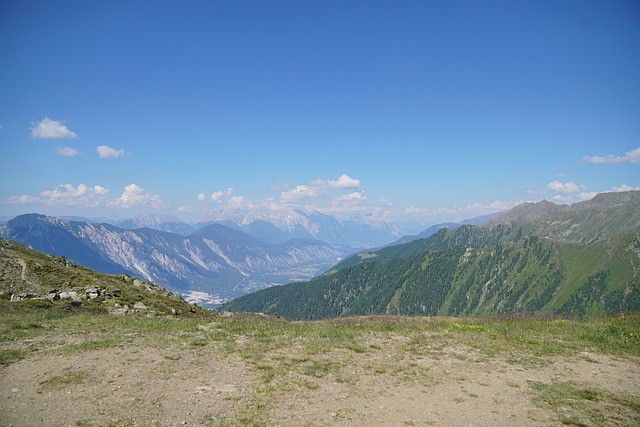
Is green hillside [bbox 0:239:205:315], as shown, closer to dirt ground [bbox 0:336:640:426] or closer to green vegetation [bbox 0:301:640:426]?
green vegetation [bbox 0:301:640:426]

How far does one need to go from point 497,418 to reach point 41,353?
72.3 ft

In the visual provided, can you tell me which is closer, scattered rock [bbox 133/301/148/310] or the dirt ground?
the dirt ground

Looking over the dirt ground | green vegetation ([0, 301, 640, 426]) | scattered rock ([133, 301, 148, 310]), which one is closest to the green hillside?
scattered rock ([133, 301, 148, 310])

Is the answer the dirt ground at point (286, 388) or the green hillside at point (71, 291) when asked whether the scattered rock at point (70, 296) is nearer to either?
the green hillside at point (71, 291)

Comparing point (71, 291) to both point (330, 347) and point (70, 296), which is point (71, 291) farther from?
point (330, 347)

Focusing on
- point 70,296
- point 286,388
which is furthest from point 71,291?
point 286,388

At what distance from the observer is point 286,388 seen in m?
14.8

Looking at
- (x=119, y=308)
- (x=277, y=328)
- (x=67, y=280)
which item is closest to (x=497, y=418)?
(x=277, y=328)

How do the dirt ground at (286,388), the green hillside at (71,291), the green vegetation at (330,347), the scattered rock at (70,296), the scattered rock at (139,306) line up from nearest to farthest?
the dirt ground at (286,388) < the green vegetation at (330,347) < the green hillside at (71,291) < the scattered rock at (139,306) < the scattered rock at (70,296)

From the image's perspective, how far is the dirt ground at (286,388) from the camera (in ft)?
40.6

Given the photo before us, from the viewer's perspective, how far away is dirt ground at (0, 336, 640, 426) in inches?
488

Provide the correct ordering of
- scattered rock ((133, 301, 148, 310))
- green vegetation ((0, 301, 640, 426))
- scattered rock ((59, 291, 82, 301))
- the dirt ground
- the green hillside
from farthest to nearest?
scattered rock ((59, 291, 82, 301))
scattered rock ((133, 301, 148, 310))
the green hillside
green vegetation ((0, 301, 640, 426))
the dirt ground

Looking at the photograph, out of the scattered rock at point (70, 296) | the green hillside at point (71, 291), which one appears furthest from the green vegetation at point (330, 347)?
the scattered rock at point (70, 296)

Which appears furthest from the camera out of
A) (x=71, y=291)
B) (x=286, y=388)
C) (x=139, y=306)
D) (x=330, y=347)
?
(x=71, y=291)
